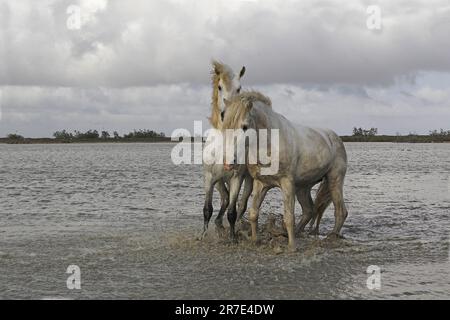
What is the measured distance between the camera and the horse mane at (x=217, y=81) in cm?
795

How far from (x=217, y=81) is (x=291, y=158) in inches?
64.9

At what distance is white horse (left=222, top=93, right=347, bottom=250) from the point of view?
24.0 feet

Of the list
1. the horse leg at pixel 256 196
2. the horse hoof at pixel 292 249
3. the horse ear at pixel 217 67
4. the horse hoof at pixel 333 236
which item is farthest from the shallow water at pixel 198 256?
the horse ear at pixel 217 67

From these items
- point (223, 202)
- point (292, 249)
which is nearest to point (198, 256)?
point (292, 249)

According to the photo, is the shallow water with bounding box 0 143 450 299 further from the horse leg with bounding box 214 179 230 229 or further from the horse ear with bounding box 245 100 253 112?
the horse ear with bounding box 245 100 253 112

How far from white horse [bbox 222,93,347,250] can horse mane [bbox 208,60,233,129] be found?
53cm

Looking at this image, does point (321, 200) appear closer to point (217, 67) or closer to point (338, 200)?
point (338, 200)

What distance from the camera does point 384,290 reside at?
6.03 meters

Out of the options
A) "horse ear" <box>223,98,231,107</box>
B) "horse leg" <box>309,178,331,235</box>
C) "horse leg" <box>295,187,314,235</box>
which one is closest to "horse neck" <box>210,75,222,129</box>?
"horse ear" <box>223,98,231,107</box>

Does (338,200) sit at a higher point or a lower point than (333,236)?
higher

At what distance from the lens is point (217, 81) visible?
8227 mm

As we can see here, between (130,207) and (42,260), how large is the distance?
6.50 meters

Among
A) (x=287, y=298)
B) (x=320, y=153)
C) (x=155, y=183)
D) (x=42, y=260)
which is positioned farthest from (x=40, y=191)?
(x=287, y=298)

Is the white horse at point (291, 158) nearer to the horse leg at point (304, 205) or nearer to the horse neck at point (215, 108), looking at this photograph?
the horse leg at point (304, 205)
